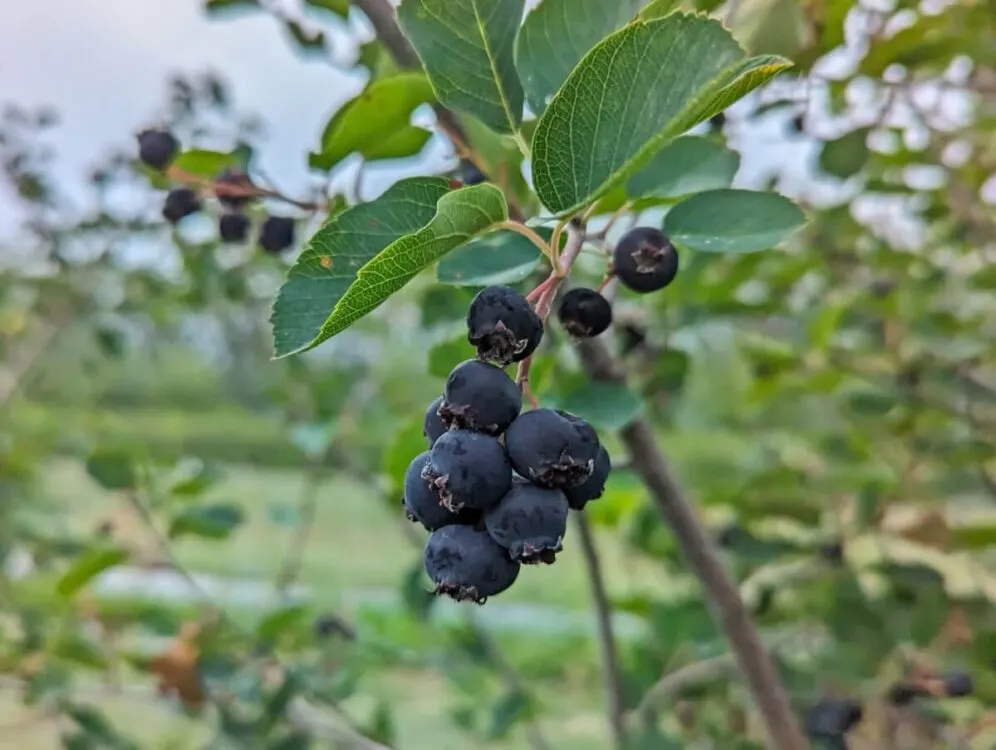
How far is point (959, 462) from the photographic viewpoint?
111 cm

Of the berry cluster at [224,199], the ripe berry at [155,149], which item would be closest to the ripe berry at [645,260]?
the berry cluster at [224,199]

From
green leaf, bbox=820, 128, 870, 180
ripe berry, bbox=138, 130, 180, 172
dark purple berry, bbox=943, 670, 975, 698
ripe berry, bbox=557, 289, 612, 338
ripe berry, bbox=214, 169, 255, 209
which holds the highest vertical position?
green leaf, bbox=820, 128, 870, 180

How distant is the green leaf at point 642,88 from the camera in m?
0.31

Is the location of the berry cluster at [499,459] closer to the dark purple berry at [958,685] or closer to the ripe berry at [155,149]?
Result: the ripe berry at [155,149]

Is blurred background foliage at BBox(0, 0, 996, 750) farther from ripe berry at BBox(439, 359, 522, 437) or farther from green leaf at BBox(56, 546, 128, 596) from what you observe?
ripe berry at BBox(439, 359, 522, 437)

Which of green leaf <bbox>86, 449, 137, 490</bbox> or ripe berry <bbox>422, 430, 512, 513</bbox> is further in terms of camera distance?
green leaf <bbox>86, 449, 137, 490</bbox>

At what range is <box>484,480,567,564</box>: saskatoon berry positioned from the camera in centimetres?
34

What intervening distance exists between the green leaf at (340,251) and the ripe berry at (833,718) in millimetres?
701

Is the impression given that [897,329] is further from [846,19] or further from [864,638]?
[846,19]

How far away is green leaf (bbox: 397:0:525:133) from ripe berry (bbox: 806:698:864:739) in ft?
2.23

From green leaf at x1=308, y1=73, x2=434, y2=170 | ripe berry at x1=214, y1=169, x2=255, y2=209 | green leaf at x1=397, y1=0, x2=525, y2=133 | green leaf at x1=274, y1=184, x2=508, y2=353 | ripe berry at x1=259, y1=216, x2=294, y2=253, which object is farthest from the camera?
ripe berry at x1=259, y1=216, x2=294, y2=253

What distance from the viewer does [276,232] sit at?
2.43ft

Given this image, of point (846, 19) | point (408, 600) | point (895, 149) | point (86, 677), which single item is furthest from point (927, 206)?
point (86, 677)

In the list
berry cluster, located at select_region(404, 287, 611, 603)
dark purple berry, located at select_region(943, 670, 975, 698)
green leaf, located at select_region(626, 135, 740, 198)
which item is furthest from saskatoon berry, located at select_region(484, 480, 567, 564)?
dark purple berry, located at select_region(943, 670, 975, 698)
